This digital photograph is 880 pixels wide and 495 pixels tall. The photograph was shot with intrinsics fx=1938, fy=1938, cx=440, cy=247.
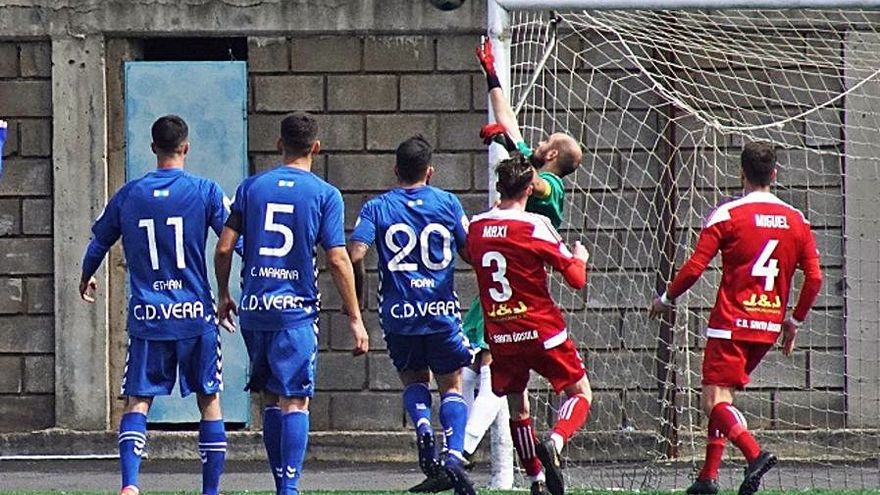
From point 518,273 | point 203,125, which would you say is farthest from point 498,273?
point 203,125

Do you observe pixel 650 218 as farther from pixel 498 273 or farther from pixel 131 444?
pixel 131 444

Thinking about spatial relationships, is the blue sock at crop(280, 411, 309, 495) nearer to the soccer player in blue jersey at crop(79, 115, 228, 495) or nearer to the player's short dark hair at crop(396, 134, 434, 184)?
the soccer player in blue jersey at crop(79, 115, 228, 495)

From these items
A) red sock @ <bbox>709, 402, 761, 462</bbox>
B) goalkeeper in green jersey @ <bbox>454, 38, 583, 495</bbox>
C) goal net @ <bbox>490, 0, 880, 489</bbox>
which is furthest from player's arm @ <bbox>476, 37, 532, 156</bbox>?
goal net @ <bbox>490, 0, 880, 489</bbox>

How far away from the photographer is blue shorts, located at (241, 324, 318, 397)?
8906mm

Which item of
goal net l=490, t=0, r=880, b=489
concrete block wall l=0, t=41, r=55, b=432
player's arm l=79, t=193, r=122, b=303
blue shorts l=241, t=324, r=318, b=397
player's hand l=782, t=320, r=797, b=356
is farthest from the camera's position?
concrete block wall l=0, t=41, r=55, b=432

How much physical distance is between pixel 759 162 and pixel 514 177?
4.20 ft

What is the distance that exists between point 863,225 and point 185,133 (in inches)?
234

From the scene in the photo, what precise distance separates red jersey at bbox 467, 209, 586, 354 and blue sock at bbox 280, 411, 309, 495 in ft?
3.27

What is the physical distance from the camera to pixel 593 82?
44.4ft

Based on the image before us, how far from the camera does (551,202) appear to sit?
9836mm

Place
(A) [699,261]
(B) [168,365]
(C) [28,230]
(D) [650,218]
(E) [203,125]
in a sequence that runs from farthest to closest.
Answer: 1. (C) [28,230]
2. (E) [203,125]
3. (D) [650,218]
4. (A) [699,261]
5. (B) [168,365]

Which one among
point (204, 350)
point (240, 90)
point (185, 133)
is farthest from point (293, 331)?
point (240, 90)

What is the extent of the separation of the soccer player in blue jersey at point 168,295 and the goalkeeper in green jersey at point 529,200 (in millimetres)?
1562

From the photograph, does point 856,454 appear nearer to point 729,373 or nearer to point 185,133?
point 729,373
